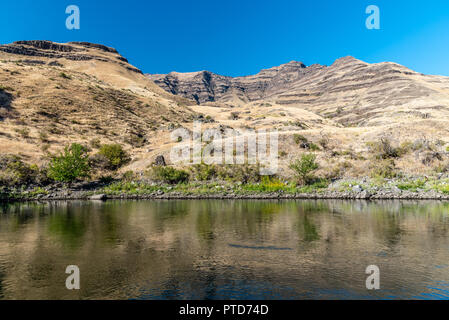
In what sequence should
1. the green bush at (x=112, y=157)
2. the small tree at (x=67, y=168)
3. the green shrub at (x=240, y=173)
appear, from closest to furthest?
the small tree at (x=67, y=168)
the green shrub at (x=240, y=173)
the green bush at (x=112, y=157)

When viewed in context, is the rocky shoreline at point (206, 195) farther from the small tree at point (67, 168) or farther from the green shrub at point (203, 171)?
the green shrub at point (203, 171)

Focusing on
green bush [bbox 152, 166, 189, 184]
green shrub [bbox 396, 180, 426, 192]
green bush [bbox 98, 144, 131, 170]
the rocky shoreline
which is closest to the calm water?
the rocky shoreline

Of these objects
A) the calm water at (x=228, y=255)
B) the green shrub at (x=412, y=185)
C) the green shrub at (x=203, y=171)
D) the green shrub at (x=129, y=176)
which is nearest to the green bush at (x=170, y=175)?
the green shrub at (x=203, y=171)

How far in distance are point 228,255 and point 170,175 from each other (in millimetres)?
34438

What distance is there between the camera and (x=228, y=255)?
51.7 feet

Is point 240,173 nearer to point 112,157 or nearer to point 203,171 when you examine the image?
point 203,171

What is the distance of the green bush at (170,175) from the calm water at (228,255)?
20437 millimetres

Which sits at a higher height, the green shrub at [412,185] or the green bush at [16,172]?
the green bush at [16,172]

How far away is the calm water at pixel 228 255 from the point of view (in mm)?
11344

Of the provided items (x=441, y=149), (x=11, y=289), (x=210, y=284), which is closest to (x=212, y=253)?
(x=210, y=284)

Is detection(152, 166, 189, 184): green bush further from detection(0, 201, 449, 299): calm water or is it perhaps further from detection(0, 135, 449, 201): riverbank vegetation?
detection(0, 201, 449, 299): calm water

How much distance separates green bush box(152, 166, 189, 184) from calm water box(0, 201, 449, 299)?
2044 cm
